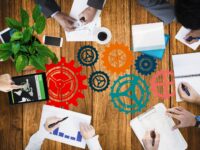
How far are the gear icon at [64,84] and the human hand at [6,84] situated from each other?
0.18 metres

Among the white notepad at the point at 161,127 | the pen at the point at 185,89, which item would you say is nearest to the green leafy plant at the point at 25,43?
the white notepad at the point at 161,127

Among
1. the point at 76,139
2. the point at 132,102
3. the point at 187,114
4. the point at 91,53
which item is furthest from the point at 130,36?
the point at 76,139

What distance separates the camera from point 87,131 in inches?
65.2

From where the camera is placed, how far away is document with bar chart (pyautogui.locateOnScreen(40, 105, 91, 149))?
1.68 meters

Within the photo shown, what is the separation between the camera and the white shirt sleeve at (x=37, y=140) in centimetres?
167

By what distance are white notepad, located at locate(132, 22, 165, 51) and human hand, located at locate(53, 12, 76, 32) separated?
1.07 ft

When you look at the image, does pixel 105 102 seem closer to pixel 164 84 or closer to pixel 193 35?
pixel 164 84

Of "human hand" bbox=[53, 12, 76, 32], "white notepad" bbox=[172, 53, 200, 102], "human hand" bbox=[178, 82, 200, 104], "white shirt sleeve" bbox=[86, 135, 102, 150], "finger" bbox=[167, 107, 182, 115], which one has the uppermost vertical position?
"human hand" bbox=[53, 12, 76, 32]

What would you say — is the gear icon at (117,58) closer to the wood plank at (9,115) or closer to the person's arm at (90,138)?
the person's arm at (90,138)

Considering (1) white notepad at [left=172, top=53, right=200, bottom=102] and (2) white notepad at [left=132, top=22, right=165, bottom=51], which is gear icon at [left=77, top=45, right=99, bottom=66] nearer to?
(2) white notepad at [left=132, top=22, right=165, bottom=51]

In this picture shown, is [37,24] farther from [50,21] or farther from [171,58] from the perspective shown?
[171,58]

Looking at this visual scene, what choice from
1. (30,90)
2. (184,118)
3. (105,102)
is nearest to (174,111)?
(184,118)

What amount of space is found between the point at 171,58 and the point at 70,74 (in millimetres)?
527

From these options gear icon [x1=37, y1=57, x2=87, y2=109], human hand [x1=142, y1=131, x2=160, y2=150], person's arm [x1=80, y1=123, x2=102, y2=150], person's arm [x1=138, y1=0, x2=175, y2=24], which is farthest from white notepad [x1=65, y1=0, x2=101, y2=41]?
human hand [x1=142, y1=131, x2=160, y2=150]
